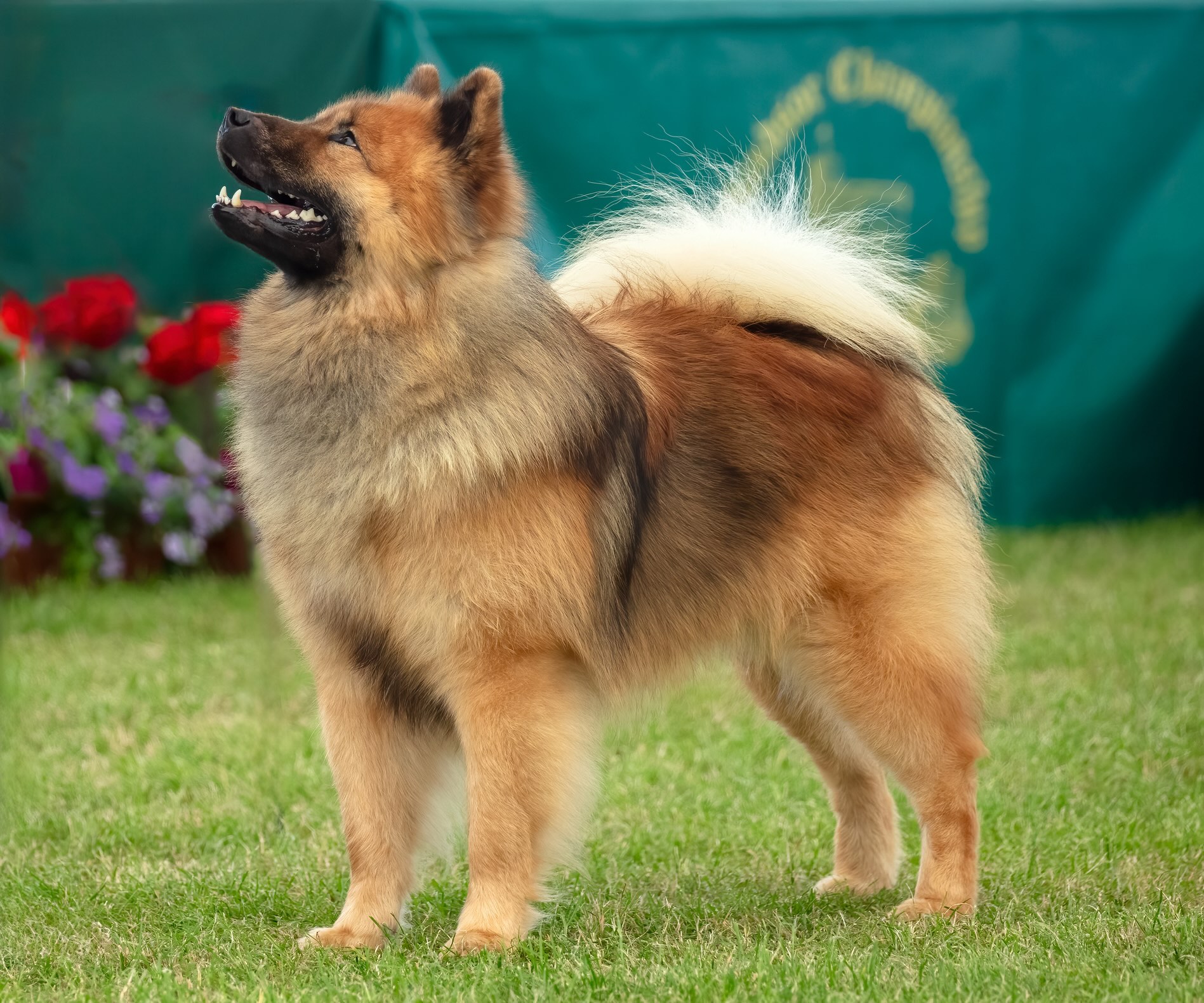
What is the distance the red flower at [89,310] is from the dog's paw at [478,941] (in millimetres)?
4540

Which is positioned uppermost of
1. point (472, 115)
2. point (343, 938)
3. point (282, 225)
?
point (472, 115)

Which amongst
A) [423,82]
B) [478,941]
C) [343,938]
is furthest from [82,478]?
[478,941]

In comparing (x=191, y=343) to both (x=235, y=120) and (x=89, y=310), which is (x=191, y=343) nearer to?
(x=89, y=310)

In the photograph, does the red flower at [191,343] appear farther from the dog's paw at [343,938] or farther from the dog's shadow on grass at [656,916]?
the dog's paw at [343,938]

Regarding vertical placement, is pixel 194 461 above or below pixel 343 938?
below

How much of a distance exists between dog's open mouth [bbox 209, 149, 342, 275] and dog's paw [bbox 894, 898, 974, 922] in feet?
6.18

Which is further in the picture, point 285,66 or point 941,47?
point 941,47

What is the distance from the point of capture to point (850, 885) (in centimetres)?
360

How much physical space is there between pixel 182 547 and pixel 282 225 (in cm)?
428

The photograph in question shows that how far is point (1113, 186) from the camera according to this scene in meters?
7.92

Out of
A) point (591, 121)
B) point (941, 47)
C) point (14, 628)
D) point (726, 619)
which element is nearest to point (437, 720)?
point (726, 619)

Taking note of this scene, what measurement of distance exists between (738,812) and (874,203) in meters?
4.36

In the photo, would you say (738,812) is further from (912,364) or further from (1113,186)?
(1113,186)

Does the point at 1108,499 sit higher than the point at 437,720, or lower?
lower
